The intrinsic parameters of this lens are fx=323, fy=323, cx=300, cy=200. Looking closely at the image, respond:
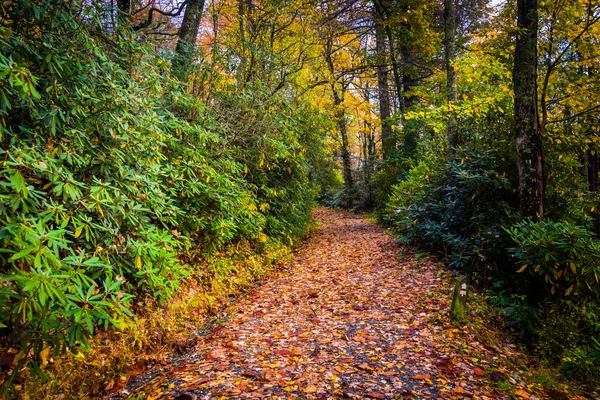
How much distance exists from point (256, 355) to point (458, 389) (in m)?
2.03

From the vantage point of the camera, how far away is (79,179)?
2986 mm

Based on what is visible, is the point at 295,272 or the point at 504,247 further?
the point at 295,272

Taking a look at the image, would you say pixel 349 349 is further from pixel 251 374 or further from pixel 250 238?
pixel 250 238

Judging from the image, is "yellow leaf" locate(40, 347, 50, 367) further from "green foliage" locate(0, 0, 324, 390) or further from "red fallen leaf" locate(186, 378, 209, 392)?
"red fallen leaf" locate(186, 378, 209, 392)

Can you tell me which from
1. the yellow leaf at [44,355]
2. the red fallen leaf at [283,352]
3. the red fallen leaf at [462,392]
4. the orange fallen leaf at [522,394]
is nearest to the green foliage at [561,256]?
the orange fallen leaf at [522,394]

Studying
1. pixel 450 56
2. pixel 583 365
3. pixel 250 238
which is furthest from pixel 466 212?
pixel 250 238

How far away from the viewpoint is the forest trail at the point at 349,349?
116 inches

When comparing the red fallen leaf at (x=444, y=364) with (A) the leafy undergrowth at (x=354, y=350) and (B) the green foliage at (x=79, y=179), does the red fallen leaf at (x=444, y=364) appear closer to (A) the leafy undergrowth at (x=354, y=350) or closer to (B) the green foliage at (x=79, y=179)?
(A) the leafy undergrowth at (x=354, y=350)

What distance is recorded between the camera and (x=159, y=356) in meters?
3.56

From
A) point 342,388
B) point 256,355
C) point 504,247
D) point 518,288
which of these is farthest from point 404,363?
point 504,247

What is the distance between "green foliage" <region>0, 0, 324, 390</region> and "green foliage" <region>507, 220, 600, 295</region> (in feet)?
13.9

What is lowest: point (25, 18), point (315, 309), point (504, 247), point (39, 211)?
point (315, 309)

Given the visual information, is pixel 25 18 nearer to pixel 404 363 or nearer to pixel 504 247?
pixel 404 363

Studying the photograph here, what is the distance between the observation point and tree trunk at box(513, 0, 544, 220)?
4.50 meters
